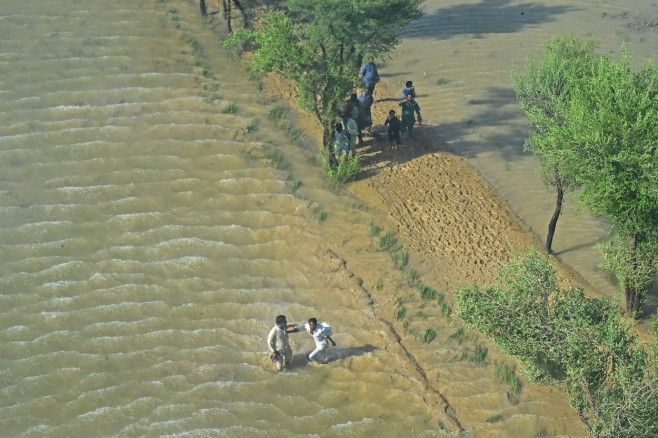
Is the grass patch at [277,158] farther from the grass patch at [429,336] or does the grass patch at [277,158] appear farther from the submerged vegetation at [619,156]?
the submerged vegetation at [619,156]

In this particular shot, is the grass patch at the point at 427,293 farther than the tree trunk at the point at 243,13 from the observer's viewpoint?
No

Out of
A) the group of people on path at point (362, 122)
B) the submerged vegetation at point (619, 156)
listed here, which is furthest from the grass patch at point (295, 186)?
the submerged vegetation at point (619, 156)

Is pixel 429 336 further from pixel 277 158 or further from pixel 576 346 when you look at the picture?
pixel 277 158

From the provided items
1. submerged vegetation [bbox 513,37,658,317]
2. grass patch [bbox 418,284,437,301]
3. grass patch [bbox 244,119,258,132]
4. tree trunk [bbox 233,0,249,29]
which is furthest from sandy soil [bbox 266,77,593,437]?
tree trunk [bbox 233,0,249,29]

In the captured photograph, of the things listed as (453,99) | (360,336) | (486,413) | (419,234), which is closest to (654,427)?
(486,413)

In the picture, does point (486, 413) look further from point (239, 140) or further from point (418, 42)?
point (418, 42)

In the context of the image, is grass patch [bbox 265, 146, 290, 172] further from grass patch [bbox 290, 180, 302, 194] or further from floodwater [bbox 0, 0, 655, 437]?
grass patch [bbox 290, 180, 302, 194]
